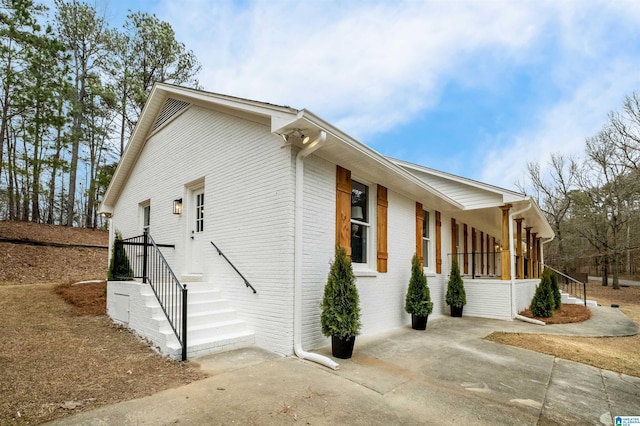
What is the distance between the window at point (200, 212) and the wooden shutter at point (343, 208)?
115 inches

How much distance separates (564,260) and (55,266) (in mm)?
30651

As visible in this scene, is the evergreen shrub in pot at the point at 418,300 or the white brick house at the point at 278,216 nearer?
the white brick house at the point at 278,216

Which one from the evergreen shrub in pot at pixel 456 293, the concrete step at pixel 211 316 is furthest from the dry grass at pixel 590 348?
the concrete step at pixel 211 316

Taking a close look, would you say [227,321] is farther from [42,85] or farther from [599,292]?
[599,292]

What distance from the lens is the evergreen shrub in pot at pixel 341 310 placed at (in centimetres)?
459

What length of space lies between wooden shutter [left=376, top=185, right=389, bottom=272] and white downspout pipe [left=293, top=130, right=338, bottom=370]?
2.20m

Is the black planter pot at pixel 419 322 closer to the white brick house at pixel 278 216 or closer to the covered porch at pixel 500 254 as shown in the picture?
the white brick house at pixel 278 216

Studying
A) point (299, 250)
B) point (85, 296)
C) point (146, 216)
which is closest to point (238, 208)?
point (299, 250)

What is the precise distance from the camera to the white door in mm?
6676

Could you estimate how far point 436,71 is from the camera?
12586mm

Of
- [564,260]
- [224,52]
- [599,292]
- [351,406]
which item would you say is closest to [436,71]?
[224,52]

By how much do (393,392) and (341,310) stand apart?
4.31 feet

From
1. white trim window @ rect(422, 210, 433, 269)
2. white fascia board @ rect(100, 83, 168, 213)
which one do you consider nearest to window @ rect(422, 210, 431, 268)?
white trim window @ rect(422, 210, 433, 269)

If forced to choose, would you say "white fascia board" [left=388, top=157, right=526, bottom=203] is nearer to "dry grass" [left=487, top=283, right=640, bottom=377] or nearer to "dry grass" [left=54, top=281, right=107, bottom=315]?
"dry grass" [left=487, top=283, right=640, bottom=377]
